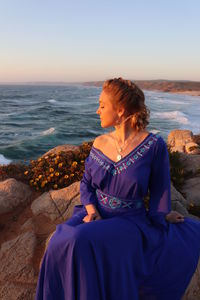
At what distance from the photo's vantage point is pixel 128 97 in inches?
116

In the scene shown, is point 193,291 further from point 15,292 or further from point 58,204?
point 58,204

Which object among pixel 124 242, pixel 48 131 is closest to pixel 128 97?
pixel 124 242

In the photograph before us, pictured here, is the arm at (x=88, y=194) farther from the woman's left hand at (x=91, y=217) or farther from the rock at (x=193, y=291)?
the rock at (x=193, y=291)

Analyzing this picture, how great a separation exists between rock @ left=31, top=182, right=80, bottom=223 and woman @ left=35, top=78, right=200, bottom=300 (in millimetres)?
1408

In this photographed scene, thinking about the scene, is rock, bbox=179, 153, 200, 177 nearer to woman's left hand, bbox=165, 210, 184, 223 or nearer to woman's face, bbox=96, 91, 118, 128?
woman's left hand, bbox=165, 210, 184, 223

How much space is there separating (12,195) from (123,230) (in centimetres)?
311

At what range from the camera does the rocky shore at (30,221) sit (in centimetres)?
364

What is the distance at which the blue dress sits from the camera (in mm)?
2490

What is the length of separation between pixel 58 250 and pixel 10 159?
12424 millimetres

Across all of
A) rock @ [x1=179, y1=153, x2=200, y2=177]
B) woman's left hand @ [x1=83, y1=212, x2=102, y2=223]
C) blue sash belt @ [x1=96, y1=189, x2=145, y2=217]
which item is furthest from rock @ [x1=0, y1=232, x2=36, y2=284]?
rock @ [x1=179, y1=153, x2=200, y2=177]

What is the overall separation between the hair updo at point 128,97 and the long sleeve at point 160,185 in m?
0.34

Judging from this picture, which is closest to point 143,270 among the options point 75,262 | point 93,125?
point 75,262

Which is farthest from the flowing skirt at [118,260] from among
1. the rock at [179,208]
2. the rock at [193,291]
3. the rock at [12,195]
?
the rock at [12,195]

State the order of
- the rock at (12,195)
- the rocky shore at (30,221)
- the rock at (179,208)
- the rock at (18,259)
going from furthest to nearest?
the rock at (12,195) → the rock at (179,208) → the rock at (18,259) → the rocky shore at (30,221)
